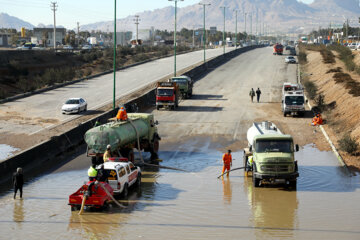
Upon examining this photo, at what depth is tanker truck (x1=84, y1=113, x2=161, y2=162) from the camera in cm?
2633

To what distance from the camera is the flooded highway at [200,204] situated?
1809cm

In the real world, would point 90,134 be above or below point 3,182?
above

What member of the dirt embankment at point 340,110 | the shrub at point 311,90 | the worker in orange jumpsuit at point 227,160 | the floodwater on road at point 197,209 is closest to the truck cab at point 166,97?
the dirt embankment at point 340,110

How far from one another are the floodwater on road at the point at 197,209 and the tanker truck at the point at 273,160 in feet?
2.19

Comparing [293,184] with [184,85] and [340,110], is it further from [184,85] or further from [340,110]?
[184,85]

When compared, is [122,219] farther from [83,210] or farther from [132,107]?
[132,107]

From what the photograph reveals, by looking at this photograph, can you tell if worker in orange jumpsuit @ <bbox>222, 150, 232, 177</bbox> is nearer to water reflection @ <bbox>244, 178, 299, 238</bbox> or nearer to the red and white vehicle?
water reflection @ <bbox>244, 178, 299, 238</bbox>

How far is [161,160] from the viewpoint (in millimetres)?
30703

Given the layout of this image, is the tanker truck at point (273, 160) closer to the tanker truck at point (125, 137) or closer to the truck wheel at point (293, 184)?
the truck wheel at point (293, 184)

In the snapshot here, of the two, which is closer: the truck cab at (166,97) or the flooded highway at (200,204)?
the flooded highway at (200,204)

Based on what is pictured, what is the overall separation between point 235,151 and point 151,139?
5.77 m

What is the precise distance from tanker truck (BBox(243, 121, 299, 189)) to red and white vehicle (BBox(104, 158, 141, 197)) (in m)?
5.39

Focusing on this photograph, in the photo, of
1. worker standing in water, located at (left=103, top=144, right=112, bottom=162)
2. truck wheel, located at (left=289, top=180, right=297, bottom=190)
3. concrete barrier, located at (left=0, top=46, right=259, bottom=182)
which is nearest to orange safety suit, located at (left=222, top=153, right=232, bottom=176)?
truck wheel, located at (left=289, top=180, right=297, bottom=190)

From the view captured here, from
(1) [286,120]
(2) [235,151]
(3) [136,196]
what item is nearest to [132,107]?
(1) [286,120]
